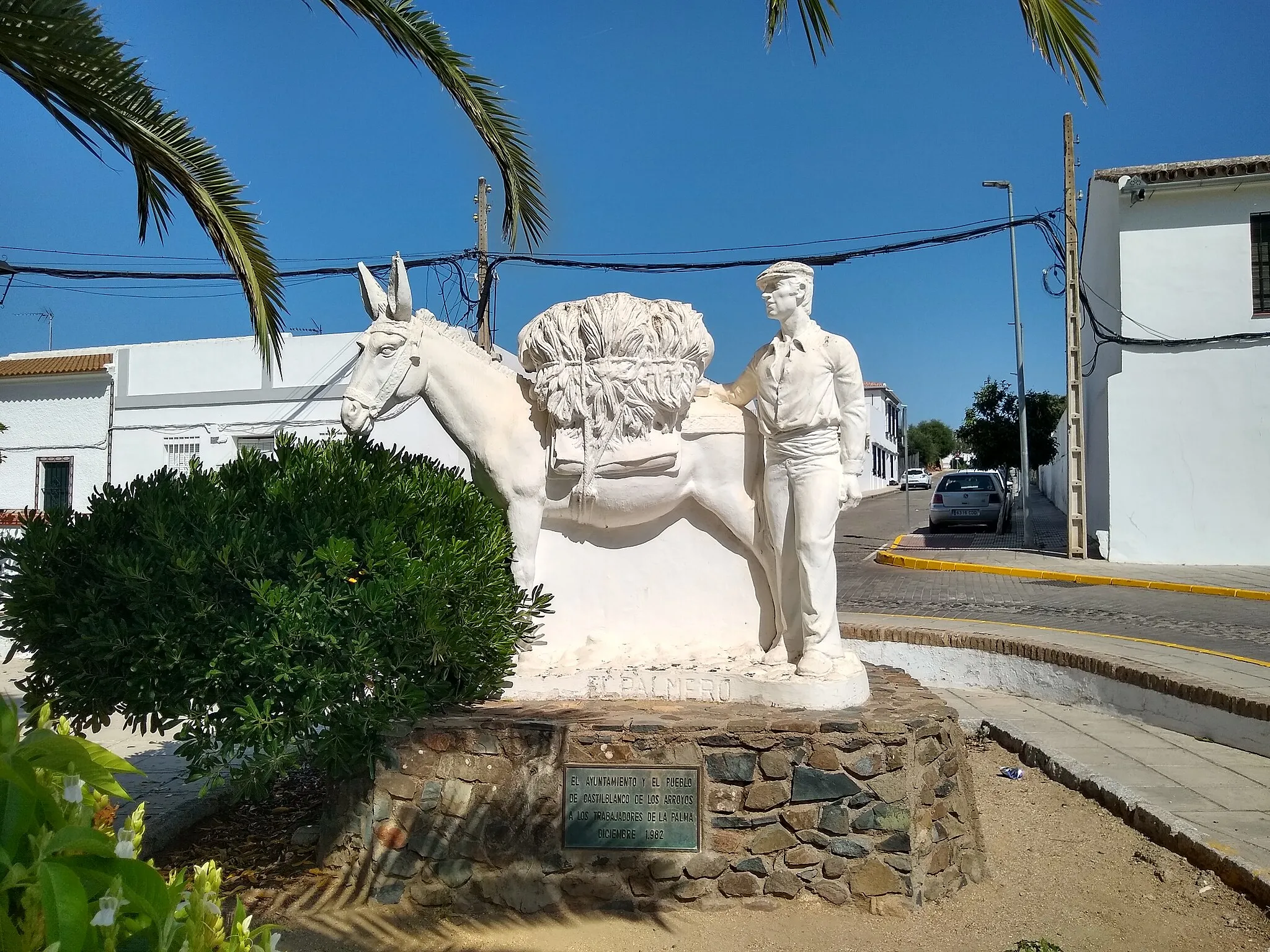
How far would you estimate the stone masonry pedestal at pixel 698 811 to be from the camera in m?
3.73

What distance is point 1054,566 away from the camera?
14.1 meters

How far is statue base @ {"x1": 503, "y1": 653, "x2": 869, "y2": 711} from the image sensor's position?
158 inches

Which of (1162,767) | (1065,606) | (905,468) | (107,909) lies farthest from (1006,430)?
(107,909)

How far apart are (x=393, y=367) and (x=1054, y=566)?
12425mm

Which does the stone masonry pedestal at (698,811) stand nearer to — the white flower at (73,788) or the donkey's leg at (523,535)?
the donkey's leg at (523,535)

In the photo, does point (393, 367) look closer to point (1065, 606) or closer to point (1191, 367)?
point (1065, 606)

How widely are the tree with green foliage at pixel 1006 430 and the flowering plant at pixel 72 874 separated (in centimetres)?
2726

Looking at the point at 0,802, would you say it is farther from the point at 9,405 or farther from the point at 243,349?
the point at 9,405

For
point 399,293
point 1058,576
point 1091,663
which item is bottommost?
point 1091,663

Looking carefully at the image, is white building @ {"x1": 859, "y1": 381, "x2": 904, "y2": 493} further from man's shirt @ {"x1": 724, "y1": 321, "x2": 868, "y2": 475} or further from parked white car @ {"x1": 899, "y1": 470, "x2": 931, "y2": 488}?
man's shirt @ {"x1": 724, "y1": 321, "x2": 868, "y2": 475}

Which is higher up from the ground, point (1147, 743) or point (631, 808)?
point (631, 808)

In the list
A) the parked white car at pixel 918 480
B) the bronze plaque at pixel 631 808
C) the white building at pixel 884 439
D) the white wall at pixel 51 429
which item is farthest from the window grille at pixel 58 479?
the parked white car at pixel 918 480

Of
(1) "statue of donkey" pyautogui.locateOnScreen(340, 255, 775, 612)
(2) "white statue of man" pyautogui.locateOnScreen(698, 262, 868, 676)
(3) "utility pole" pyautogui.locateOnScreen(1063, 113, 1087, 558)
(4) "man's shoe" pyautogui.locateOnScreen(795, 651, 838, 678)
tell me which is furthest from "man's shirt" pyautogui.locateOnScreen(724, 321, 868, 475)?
(3) "utility pole" pyautogui.locateOnScreen(1063, 113, 1087, 558)

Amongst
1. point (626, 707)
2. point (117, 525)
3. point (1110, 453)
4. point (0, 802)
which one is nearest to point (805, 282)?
point (626, 707)
